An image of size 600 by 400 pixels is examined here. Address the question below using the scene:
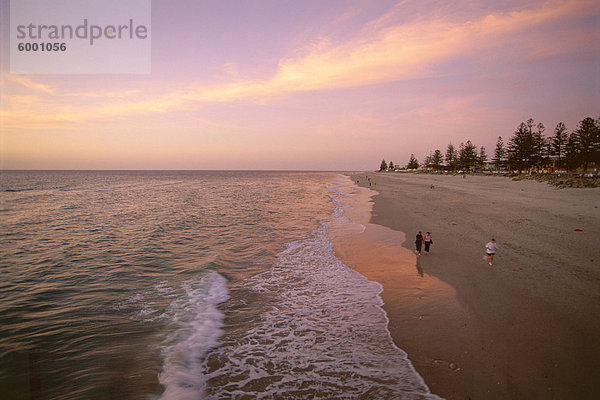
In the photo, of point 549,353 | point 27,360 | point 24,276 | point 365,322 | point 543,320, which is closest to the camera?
point 549,353

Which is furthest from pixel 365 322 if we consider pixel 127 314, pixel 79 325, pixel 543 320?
pixel 79 325

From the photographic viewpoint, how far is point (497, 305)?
27.4 feet

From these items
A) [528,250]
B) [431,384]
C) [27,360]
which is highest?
[528,250]

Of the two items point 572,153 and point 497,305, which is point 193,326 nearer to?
point 497,305

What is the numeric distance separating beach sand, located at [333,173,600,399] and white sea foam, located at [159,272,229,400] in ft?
16.2

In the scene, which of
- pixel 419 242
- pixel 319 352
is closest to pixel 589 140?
pixel 419 242

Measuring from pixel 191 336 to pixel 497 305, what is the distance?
9.08 metres

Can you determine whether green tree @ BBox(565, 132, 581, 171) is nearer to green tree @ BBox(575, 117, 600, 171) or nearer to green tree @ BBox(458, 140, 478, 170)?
green tree @ BBox(575, 117, 600, 171)

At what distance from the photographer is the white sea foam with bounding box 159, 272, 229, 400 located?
5.93 m

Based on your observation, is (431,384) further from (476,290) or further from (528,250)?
(528,250)

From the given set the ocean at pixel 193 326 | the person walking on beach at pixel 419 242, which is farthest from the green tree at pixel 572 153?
the ocean at pixel 193 326

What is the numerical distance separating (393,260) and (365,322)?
19.3 ft

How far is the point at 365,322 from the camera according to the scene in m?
8.01

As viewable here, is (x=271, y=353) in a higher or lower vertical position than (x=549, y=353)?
lower
